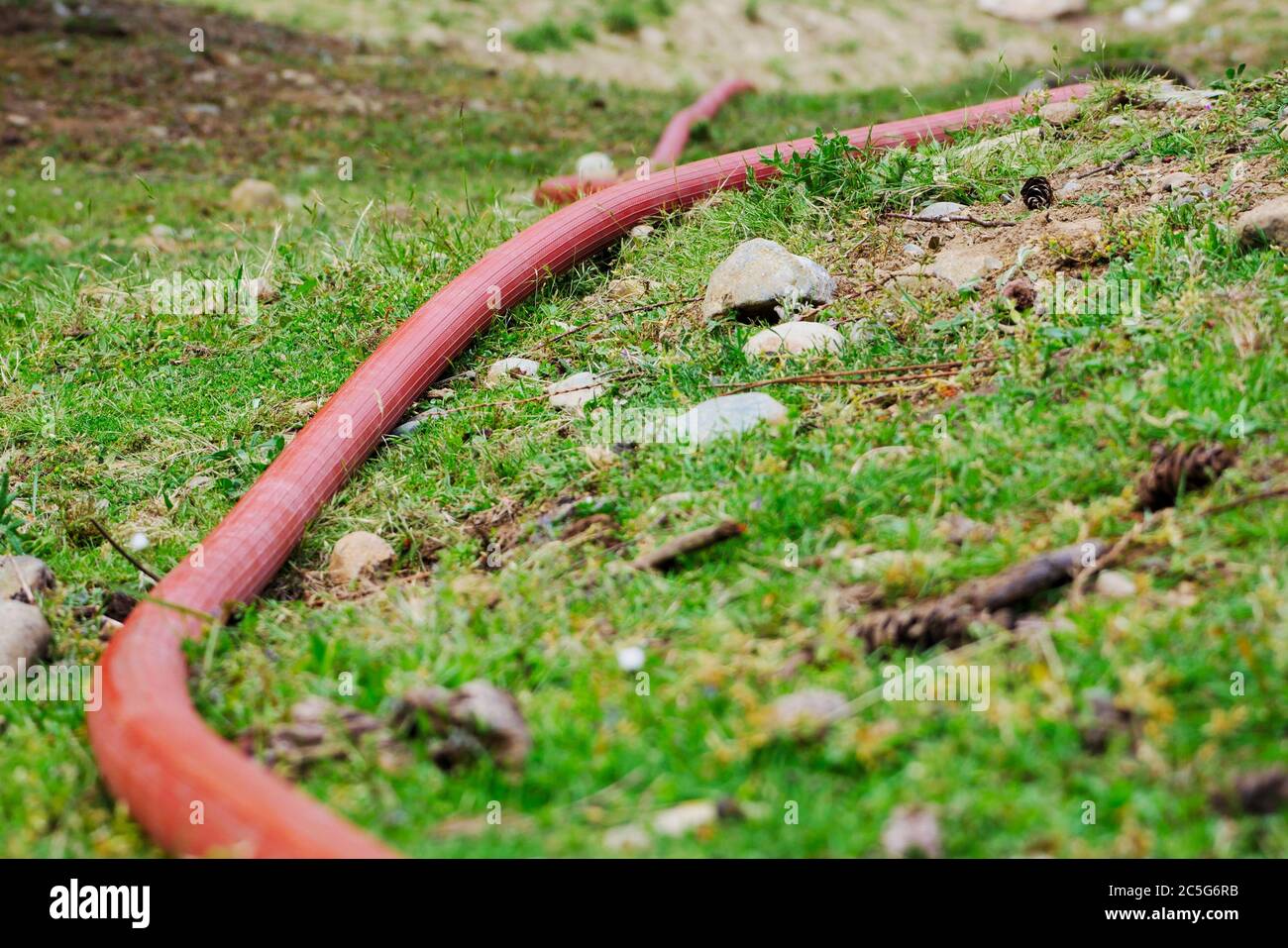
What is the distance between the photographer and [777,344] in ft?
11.3

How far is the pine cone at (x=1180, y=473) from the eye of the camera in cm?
247

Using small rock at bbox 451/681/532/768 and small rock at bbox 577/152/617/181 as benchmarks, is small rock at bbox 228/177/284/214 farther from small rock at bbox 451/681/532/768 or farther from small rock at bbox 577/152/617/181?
small rock at bbox 451/681/532/768

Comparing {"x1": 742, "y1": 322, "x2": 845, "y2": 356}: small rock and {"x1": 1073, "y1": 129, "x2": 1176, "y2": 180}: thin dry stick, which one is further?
{"x1": 1073, "y1": 129, "x2": 1176, "y2": 180}: thin dry stick

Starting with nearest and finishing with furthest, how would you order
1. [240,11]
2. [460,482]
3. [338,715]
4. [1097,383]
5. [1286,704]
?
1. [1286,704]
2. [338,715]
3. [1097,383]
4. [460,482]
5. [240,11]

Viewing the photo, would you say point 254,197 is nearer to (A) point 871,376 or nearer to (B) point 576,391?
(B) point 576,391

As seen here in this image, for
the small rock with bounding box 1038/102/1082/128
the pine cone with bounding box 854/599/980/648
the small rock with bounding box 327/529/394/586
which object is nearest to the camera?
the pine cone with bounding box 854/599/980/648

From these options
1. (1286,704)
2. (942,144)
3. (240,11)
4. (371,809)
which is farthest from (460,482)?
(240,11)

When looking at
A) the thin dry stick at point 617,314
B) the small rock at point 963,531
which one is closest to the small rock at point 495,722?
the small rock at point 963,531

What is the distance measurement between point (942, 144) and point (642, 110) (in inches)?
190

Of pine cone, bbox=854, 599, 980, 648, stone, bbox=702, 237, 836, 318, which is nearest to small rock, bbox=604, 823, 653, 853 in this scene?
pine cone, bbox=854, 599, 980, 648

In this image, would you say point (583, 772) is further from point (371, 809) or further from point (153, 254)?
point (153, 254)

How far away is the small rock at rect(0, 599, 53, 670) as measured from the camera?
8.68 ft

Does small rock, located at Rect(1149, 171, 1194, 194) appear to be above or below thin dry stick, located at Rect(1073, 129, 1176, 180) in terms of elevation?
below

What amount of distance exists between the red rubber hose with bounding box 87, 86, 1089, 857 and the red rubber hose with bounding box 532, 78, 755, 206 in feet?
1.92
